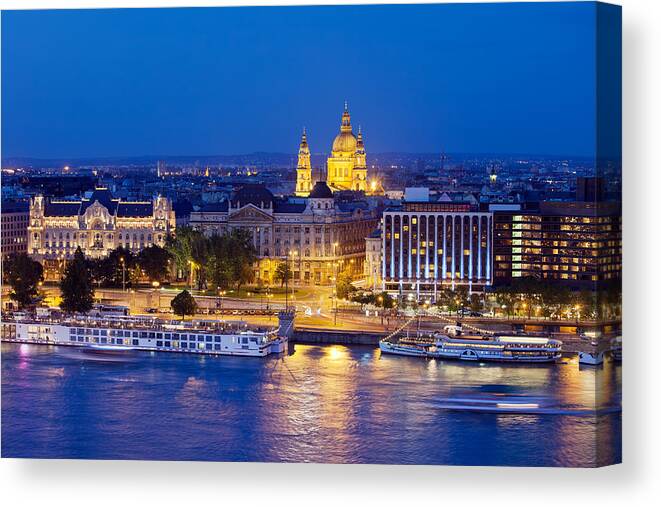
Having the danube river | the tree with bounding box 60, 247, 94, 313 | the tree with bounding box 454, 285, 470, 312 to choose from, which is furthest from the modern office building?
the danube river

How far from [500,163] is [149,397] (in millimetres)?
6959

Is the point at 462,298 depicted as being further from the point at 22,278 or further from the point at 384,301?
the point at 22,278

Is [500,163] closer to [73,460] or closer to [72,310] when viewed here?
[72,310]

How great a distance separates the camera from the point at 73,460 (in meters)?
12.5

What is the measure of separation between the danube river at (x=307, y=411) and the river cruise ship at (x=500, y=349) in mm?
315

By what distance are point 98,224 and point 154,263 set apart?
3151 mm

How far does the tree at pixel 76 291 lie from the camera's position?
1991 centimetres

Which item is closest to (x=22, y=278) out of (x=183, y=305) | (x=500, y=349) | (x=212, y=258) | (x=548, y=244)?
(x=183, y=305)

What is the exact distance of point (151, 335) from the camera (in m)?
18.4

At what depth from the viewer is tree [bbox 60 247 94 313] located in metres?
19.9

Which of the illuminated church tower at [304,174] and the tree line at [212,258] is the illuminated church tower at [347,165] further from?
the tree line at [212,258]

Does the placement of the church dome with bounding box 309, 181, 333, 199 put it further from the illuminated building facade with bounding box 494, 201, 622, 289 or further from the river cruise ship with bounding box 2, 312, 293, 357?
the river cruise ship with bounding box 2, 312, 293, 357

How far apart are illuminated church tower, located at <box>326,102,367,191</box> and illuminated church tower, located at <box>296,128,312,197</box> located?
30.3 inches

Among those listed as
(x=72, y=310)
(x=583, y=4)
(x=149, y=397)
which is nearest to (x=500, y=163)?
(x=72, y=310)
